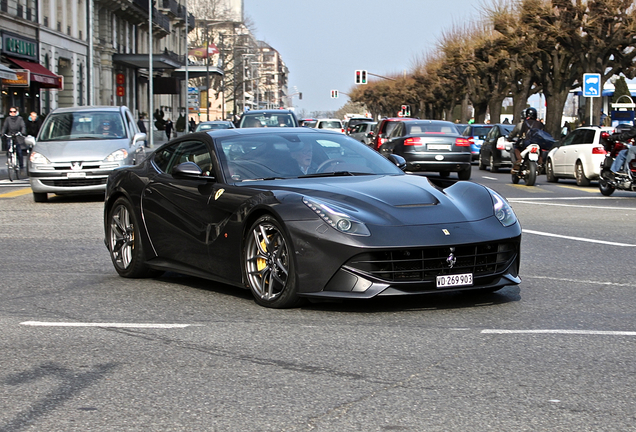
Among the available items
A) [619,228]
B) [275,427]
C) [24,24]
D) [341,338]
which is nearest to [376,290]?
[341,338]

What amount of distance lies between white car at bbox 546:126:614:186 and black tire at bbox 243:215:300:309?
16.7 m

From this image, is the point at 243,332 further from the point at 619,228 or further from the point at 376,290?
the point at 619,228

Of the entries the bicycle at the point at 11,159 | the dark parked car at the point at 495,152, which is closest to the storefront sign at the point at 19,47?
the bicycle at the point at 11,159

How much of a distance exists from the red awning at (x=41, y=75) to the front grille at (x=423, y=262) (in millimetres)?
36856

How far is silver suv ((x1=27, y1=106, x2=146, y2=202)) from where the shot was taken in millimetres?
17719

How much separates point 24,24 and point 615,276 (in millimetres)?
39714

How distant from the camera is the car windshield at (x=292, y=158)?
7605 millimetres

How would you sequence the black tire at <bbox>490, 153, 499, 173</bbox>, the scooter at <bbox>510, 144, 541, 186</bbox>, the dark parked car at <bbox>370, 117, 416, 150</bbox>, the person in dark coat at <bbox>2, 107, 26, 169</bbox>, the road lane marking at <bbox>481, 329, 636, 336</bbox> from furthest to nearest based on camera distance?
the black tire at <bbox>490, 153, 499, 173</bbox>
the dark parked car at <bbox>370, 117, 416, 150</bbox>
the person in dark coat at <bbox>2, 107, 26, 169</bbox>
the scooter at <bbox>510, 144, 541, 186</bbox>
the road lane marking at <bbox>481, 329, 636, 336</bbox>

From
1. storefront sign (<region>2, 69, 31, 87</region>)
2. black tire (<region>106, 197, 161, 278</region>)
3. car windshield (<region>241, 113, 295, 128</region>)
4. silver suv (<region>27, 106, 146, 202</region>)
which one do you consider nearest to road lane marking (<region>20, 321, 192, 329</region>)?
black tire (<region>106, 197, 161, 278</region>)

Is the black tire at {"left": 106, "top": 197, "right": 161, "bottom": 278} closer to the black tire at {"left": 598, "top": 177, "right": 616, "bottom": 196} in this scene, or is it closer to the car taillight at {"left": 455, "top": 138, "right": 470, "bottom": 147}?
the black tire at {"left": 598, "top": 177, "right": 616, "bottom": 196}

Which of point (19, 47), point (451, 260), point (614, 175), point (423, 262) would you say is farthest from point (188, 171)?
point (19, 47)

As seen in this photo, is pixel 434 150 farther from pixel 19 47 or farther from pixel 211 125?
pixel 19 47

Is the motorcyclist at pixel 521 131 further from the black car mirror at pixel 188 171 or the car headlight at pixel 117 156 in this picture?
the black car mirror at pixel 188 171

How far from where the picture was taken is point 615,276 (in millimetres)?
8492
